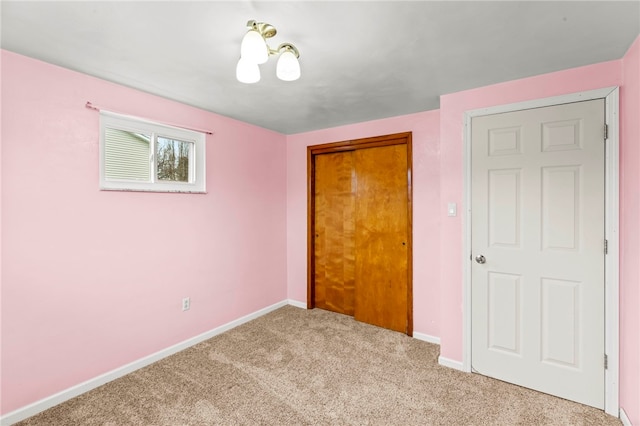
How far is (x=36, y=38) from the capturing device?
168 centimetres

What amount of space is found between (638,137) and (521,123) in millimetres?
661

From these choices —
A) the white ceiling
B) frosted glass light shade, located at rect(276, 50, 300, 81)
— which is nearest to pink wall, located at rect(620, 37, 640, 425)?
the white ceiling

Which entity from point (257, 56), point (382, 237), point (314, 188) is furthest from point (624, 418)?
point (314, 188)

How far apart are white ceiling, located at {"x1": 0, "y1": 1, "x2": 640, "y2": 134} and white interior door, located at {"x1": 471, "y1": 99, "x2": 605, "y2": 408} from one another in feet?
1.52

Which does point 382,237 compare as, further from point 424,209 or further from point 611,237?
point 611,237

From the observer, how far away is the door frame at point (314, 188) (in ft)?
10.2

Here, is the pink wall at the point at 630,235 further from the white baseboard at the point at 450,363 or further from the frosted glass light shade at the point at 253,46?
the frosted glass light shade at the point at 253,46

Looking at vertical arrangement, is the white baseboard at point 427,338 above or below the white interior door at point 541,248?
below

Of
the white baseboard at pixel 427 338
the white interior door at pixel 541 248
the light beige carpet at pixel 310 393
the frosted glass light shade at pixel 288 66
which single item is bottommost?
the light beige carpet at pixel 310 393

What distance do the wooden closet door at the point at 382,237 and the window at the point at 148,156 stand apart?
1.75 metres

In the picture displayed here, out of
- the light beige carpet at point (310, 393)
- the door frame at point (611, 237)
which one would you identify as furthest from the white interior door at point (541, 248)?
the light beige carpet at point (310, 393)

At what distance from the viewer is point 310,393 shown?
215 centimetres

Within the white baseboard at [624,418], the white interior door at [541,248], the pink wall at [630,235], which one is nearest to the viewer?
the pink wall at [630,235]

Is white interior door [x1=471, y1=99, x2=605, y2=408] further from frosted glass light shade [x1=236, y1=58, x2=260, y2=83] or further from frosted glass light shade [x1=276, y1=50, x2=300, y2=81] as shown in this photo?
frosted glass light shade [x1=236, y1=58, x2=260, y2=83]
